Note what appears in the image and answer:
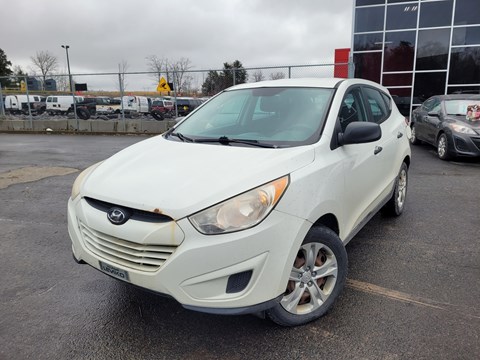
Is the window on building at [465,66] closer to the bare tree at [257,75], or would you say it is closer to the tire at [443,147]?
the bare tree at [257,75]

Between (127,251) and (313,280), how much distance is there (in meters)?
1.26

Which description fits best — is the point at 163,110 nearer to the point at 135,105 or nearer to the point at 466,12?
the point at 135,105

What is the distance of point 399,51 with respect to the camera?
17203 mm

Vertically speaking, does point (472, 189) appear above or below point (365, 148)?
below

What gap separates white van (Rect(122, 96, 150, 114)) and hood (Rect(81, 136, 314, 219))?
15836 mm

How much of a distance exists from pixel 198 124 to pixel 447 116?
7666 millimetres

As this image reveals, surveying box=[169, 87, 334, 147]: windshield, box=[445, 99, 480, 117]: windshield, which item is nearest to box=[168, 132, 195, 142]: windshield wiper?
box=[169, 87, 334, 147]: windshield

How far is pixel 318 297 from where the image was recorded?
2764 mm

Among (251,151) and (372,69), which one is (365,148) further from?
(372,69)

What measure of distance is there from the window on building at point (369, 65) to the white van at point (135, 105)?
997 cm

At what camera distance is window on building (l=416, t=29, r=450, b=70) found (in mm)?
16547

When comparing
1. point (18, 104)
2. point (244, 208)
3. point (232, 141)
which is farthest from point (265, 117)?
point (18, 104)

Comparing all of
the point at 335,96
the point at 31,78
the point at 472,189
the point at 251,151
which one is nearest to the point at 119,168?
the point at 251,151

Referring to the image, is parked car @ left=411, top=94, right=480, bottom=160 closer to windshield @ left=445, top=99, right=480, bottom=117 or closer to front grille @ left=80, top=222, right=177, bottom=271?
windshield @ left=445, top=99, right=480, bottom=117
